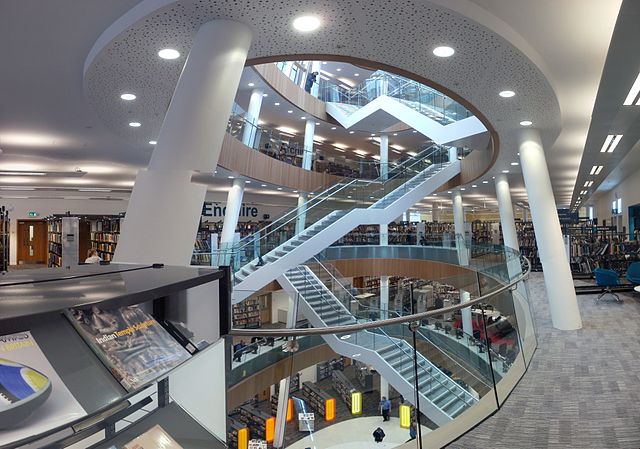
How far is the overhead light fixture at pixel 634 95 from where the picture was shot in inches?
203

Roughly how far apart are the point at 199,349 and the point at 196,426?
30 centimetres

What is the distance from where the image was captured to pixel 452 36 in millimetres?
4395

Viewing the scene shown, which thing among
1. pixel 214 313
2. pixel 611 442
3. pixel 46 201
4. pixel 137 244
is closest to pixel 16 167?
pixel 46 201

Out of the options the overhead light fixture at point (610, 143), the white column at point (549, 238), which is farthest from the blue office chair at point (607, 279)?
the white column at point (549, 238)

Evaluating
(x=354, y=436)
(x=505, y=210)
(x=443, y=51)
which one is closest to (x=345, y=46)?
(x=443, y=51)

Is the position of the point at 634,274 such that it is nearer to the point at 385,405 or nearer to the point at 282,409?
the point at 385,405

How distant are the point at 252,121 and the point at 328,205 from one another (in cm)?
352

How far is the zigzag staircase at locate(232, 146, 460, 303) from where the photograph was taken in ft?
38.6

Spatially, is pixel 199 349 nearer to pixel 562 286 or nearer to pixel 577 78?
pixel 577 78

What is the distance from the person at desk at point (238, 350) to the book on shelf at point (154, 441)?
0.89 meters

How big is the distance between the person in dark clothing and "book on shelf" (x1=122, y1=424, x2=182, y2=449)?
56.8 ft

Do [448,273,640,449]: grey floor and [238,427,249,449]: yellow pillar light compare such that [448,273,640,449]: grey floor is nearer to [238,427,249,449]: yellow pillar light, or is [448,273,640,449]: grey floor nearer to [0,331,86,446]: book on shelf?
[238,427,249,449]: yellow pillar light

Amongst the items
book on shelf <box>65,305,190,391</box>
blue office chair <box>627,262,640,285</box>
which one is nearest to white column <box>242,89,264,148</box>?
blue office chair <box>627,262,640,285</box>

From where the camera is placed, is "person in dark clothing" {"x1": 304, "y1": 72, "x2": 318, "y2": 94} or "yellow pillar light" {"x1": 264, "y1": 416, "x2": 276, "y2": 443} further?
"person in dark clothing" {"x1": 304, "y1": 72, "x2": 318, "y2": 94}
